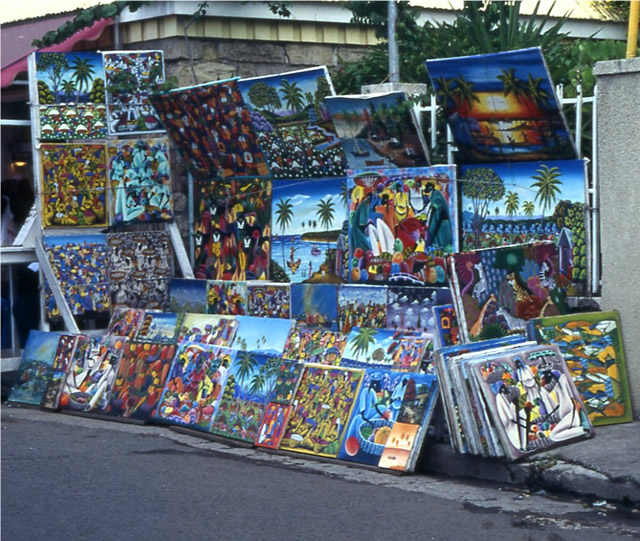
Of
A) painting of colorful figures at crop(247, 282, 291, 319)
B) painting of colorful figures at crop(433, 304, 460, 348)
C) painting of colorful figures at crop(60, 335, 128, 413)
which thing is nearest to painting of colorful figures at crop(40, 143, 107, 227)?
painting of colorful figures at crop(60, 335, 128, 413)

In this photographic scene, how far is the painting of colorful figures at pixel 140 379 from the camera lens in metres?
9.51

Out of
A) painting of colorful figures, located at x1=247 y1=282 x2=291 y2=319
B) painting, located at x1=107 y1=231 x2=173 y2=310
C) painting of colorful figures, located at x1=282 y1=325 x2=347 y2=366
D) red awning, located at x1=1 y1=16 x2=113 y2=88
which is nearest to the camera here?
painting of colorful figures, located at x1=282 y1=325 x2=347 y2=366

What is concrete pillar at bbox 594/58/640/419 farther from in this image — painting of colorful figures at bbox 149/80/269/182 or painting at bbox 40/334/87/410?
painting at bbox 40/334/87/410

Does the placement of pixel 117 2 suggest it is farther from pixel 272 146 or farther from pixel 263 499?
pixel 263 499

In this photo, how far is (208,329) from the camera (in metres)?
9.82

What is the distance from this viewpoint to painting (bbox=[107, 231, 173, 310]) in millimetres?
11148

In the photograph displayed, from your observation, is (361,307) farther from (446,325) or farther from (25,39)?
(25,39)

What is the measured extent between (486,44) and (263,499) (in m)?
5.03

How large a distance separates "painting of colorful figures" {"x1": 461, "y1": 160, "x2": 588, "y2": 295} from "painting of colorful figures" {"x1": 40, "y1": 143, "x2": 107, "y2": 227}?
3.98 meters

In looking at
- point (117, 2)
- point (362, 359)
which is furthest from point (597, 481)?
point (117, 2)

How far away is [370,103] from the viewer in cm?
908

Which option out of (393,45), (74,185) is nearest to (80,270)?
(74,185)

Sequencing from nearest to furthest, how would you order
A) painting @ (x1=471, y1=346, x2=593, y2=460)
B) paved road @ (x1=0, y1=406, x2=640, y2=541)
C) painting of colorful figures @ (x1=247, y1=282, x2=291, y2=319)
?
paved road @ (x1=0, y1=406, x2=640, y2=541)
painting @ (x1=471, y1=346, x2=593, y2=460)
painting of colorful figures @ (x1=247, y1=282, x2=291, y2=319)

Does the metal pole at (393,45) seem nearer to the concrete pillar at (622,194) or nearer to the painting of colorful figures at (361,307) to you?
the painting of colorful figures at (361,307)
